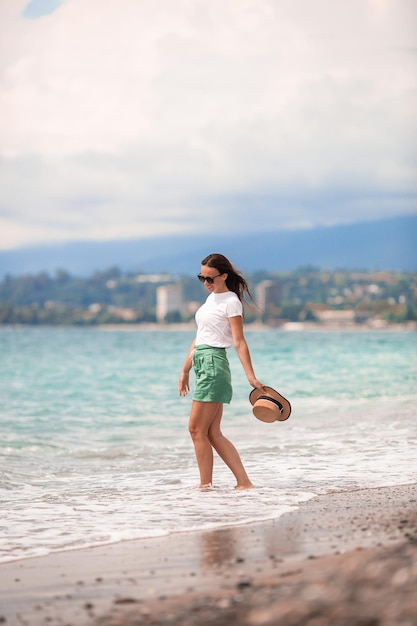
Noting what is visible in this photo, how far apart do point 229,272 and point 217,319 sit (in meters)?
0.34

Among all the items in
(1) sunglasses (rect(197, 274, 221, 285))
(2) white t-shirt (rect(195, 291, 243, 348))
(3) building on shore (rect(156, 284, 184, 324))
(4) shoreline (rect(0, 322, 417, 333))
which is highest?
(1) sunglasses (rect(197, 274, 221, 285))

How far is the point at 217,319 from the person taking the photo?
6.47 m

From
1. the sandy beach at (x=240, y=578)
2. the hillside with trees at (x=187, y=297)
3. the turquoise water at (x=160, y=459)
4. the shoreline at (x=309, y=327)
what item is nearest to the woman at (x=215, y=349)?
the turquoise water at (x=160, y=459)

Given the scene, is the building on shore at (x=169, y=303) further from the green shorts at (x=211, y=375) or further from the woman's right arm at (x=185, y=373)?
the green shorts at (x=211, y=375)

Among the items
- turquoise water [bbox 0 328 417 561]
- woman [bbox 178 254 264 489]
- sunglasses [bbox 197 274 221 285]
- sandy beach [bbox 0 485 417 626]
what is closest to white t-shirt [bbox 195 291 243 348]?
woman [bbox 178 254 264 489]

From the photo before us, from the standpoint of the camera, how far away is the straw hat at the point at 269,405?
6.50m

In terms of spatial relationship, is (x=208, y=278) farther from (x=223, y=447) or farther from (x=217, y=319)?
(x=223, y=447)

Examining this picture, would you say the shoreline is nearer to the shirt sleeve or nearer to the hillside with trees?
the hillside with trees

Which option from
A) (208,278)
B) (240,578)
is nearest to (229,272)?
(208,278)

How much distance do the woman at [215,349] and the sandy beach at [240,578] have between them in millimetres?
1273

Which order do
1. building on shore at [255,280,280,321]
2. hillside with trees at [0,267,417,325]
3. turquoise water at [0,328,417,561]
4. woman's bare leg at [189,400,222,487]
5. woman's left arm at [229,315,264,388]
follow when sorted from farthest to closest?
hillside with trees at [0,267,417,325], building on shore at [255,280,280,321], woman's bare leg at [189,400,222,487], woman's left arm at [229,315,264,388], turquoise water at [0,328,417,561]

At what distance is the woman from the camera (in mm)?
6434

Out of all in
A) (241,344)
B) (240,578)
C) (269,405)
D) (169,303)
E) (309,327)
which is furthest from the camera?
(169,303)

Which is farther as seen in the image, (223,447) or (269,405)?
(223,447)
